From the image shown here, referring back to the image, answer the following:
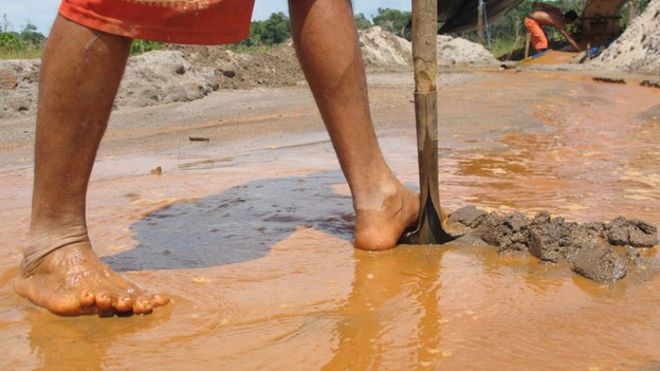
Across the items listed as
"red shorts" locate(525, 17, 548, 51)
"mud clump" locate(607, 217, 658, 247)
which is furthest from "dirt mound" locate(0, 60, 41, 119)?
"red shorts" locate(525, 17, 548, 51)

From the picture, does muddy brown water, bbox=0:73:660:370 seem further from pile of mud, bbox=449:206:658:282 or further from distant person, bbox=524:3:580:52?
distant person, bbox=524:3:580:52

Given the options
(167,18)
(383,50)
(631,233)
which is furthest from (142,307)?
(383,50)

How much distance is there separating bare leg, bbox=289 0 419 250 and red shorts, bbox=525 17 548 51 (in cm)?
1811

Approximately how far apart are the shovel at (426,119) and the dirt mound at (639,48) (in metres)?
12.8

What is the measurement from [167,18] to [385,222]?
79 centimetres

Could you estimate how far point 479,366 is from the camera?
1.21 m

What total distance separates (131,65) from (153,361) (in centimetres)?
723

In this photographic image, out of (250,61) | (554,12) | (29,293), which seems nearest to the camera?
Answer: (29,293)

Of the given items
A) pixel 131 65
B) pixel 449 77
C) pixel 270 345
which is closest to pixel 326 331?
pixel 270 345

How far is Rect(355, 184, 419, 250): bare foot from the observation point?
192 cm

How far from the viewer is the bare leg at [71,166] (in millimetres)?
1479

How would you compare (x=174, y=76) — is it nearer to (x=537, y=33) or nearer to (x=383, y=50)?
(x=383, y=50)

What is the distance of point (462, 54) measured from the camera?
19672 millimetres

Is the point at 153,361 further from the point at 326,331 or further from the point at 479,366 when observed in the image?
the point at 479,366
